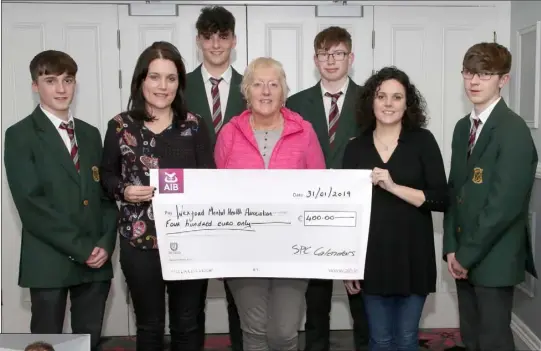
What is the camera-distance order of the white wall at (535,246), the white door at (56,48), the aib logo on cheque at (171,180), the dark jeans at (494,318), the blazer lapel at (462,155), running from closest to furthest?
the aib logo on cheque at (171,180)
the dark jeans at (494,318)
the blazer lapel at (462,155)
the white wall at (535,246)
the white door at (56,48)

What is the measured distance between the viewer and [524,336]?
3.52 meters

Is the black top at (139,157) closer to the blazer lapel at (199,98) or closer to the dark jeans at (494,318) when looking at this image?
the blazer lapel at (199,98)

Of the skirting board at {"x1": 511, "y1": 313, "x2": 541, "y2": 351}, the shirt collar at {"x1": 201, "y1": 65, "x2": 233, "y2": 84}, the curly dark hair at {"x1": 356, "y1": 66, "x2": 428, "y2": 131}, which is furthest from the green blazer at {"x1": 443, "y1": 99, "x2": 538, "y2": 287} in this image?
the shirt collar at {"x1": 201, "y1": 65, "x2": 233, "y2": 84}

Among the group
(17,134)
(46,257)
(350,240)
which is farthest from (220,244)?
(17,134)

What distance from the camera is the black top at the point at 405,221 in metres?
2.43

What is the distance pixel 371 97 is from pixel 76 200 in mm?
1348

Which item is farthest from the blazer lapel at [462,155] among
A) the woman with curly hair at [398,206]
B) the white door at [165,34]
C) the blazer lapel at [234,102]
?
the white door at [165,34]

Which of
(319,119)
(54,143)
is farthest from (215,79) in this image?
(54,143)

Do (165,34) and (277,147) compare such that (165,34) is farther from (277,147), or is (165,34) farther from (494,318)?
(494,318)

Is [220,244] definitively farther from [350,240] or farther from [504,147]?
[504,147]

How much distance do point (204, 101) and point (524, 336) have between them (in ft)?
7.58

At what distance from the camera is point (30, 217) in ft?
8.39

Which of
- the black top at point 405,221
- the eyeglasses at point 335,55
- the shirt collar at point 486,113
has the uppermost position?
the eyeglasses at point 335,55

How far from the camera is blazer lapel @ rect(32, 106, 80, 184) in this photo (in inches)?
101
